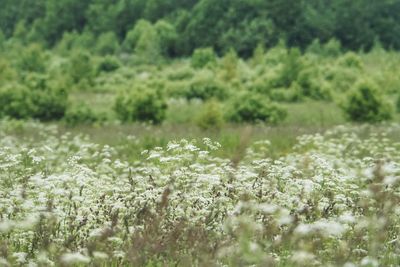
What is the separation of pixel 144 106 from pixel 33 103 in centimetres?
467

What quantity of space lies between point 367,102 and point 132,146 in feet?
31.9

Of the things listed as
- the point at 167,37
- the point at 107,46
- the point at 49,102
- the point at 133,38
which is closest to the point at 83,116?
the point at 49,102

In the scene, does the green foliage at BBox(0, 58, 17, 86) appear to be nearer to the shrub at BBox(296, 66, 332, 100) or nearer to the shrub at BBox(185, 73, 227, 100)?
the shrub at BBox(185, 73, 227, 100)

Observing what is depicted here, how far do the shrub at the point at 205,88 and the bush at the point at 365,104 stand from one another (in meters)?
7.47

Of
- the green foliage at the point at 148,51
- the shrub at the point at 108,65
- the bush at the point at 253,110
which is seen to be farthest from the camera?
the green foliage at the point at 148,51

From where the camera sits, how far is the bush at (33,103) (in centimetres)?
2431

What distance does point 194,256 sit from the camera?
15.0 ft

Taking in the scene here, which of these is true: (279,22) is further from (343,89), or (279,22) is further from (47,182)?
(47,182)

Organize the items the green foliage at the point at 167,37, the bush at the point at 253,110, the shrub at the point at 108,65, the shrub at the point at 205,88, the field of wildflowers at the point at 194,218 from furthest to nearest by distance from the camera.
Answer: the green foliage at the point at 167,37 → the shrub at the point at 108,65 → the shrub at the point at 205,88 → the bush at the point at 253,110 → the field of wildflowers at the point at 194,218

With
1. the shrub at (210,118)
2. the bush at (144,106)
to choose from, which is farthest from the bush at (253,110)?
the bush at (144,106)

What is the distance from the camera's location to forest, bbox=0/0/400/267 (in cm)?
453

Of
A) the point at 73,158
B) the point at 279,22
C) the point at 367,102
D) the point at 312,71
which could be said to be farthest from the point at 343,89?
the point at 279,22

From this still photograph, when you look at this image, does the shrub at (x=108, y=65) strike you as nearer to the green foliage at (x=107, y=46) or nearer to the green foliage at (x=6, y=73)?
the green foliage at (x=6, y=73)

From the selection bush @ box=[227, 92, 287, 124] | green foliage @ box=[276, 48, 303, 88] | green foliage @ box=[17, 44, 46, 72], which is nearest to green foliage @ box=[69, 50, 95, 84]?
green foliage @ box=[17, 44, 46, 72]
